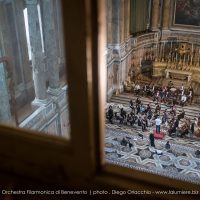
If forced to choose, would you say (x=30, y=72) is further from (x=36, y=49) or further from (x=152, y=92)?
(x=152, y=92)

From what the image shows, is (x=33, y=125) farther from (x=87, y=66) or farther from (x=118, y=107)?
(x=87, y=66)

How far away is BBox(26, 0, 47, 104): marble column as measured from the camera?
10.8 m

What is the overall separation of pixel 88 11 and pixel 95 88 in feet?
1.15

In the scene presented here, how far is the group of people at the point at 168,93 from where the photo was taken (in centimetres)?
1688

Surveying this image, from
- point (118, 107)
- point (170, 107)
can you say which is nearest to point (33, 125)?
point (118, 107)

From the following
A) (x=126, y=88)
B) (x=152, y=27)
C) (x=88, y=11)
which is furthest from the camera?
(x=152, y=27)

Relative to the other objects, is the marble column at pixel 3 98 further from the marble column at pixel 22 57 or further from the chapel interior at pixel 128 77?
the marble column at pixel 22 57

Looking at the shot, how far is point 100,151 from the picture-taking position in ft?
5.62

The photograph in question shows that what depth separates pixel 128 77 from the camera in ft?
63.2

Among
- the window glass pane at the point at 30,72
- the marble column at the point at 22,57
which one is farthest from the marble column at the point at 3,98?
the marble column at the point at 22,57

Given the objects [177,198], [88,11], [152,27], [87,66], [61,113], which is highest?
[88,11]

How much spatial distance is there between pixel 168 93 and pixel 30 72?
23.7ft

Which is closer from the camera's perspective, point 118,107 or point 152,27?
point 118,107

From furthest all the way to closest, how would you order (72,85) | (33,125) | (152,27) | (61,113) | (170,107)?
1. (152,27)
2. (170,107)
3. (61,113)
4. (33,125)
5. (72,85)
